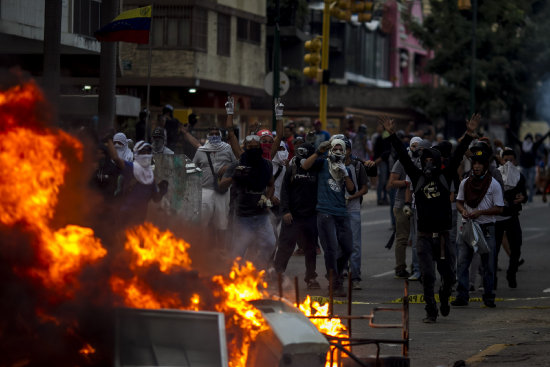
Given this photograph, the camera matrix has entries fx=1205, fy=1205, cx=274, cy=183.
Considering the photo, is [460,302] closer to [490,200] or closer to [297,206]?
[490,200]

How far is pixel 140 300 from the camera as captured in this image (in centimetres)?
762

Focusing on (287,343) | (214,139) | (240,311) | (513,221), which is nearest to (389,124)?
(513,221)

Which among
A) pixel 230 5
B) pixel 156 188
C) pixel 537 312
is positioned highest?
pixel 230 5

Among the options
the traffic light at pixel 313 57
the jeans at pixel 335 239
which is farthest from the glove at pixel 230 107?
the traffic light at pixel 313 57

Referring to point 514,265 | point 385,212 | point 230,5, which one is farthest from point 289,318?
point 230,5

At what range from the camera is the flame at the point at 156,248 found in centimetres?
796

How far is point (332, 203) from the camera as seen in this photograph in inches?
535

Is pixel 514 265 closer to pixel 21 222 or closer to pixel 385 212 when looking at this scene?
pixel 21 222

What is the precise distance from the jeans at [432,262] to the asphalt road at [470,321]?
11.2 inches

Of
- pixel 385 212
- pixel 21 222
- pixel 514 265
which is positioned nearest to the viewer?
pixel 21 222

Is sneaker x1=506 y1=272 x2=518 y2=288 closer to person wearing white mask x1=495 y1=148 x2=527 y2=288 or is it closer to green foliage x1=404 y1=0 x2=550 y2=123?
person wearing white mask x1=495 y1=148 x2=527 y2=288

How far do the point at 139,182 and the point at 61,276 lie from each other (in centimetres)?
490

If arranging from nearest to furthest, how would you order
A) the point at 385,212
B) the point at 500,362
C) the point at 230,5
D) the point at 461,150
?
the point at 500,362, the point at 461,150, the point at 385,212, the point at 230,5

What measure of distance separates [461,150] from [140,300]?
5.30 meters
